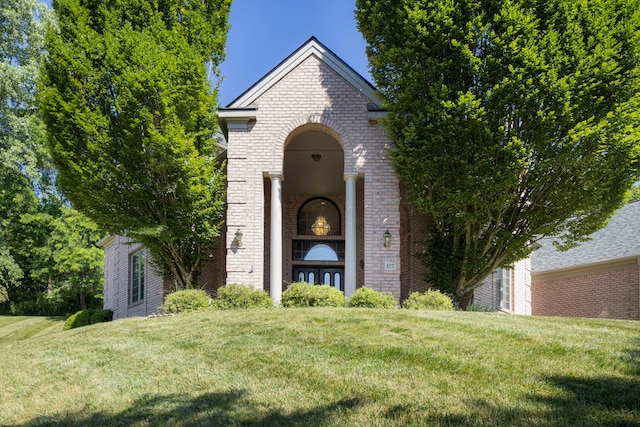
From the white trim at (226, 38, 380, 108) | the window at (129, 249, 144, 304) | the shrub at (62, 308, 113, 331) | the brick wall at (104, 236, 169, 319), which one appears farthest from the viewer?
the shrub at (62, 308, 113, 331)

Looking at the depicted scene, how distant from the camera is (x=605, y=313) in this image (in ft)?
69.8

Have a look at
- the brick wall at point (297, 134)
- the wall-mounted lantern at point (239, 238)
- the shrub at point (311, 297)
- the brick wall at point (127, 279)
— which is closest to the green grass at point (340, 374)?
the shrub at point (311, 297)

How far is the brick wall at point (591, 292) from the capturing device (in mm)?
20516

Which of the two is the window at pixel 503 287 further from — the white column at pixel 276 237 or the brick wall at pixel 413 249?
the white column at pixel 276 237

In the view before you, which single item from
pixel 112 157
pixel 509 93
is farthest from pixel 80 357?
pixel 509 93

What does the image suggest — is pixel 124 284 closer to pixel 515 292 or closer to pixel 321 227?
pixel 321 227

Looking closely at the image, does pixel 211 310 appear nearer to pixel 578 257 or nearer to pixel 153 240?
pixel 153 240

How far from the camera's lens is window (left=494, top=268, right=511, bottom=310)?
69.5 feet

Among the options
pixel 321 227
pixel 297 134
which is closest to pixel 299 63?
pixel 297 134

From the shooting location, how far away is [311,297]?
1375 centimetres

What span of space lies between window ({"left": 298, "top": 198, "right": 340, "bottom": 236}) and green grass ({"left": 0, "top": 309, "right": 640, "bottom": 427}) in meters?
9.03

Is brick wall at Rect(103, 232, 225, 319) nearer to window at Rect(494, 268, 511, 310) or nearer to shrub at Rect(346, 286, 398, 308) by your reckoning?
shrub at Rect(346, 286, 398, 308)

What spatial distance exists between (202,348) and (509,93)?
8319 mm

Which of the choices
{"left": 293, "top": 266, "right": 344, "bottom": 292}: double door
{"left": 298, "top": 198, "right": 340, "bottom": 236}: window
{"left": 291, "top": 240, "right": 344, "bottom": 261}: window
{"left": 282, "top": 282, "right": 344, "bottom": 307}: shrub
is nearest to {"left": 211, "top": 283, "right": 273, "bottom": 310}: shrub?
{"left": 282, "top": 282, "right": 344, "bottom": 307}: shrub
